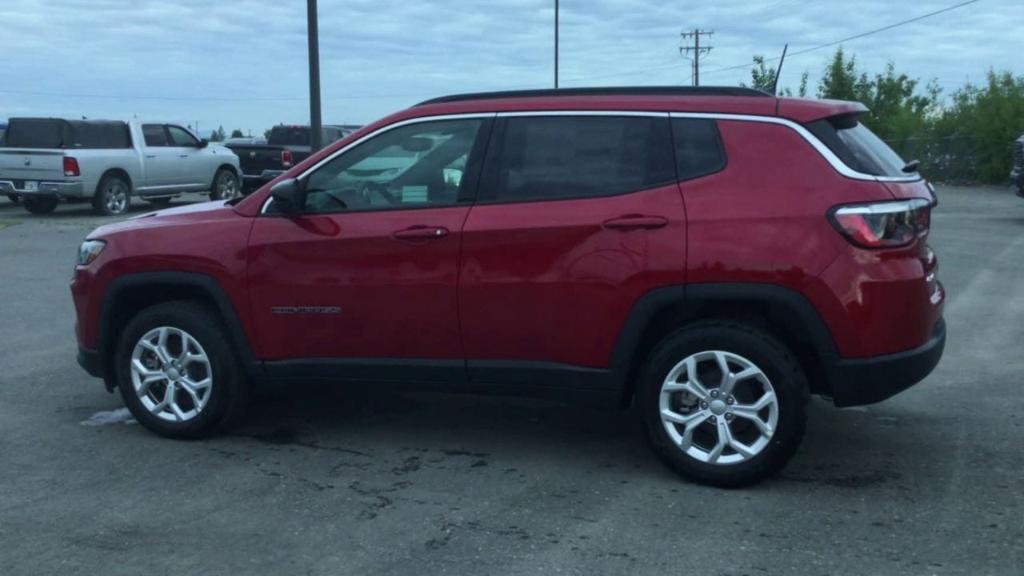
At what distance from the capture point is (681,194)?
5742 millimetres

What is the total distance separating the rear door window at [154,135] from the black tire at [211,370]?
712 inches

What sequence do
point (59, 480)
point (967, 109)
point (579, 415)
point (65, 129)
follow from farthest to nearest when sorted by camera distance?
point (967, 109), point (65, 129), point (579, 415), point (59, 480)

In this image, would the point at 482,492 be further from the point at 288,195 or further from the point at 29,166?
the point at 29,166

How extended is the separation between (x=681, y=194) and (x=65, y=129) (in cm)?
1883

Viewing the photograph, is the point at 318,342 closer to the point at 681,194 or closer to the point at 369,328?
the point at 369,328

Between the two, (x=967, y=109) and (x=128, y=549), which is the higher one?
(x=967, y=109)

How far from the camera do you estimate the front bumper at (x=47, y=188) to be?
2200 centimetres

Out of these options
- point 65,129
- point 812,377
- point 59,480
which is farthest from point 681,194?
point 65,129

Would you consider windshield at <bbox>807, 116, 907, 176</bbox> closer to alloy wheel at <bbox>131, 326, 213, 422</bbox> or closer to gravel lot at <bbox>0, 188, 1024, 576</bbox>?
gravel lot at <bbox>0, 188, 1024, 576</bbox>

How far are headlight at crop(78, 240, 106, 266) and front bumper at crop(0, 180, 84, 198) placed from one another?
16.2 metres

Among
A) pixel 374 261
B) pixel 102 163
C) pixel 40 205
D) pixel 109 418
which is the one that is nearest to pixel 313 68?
pixel 102 163

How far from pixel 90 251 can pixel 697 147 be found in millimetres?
3458

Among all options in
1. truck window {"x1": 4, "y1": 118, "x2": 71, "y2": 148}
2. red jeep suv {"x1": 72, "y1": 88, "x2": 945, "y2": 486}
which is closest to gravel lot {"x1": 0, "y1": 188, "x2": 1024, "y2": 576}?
red jeep suv {"x1": 72, "y1": 88, "x2": 945, "y2": 486}

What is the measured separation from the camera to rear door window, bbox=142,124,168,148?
23875mm
